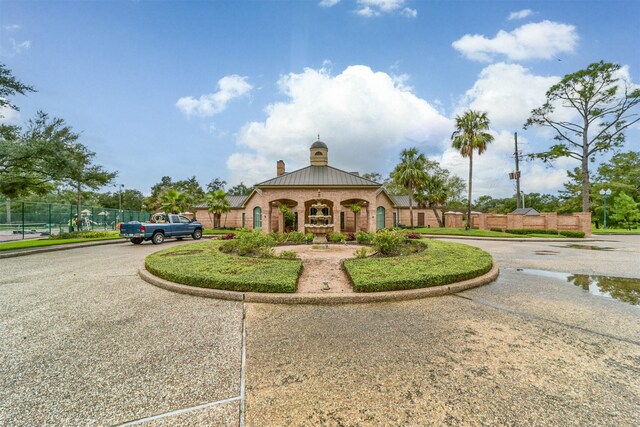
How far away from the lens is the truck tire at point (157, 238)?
16469 mm

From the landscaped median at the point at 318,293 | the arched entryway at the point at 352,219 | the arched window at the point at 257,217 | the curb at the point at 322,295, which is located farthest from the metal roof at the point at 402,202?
the curb at the point at 322,295

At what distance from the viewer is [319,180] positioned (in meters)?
22.0

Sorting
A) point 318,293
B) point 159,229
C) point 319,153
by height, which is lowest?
point 318,293

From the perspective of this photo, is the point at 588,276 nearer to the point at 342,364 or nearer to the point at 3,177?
the point at 342,364

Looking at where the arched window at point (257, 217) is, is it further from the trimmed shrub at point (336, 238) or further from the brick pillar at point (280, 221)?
the trimmed shrub at point (336, 238)

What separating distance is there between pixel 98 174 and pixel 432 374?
20.8m

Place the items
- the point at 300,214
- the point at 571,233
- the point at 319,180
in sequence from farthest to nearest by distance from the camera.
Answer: the point at 571,233 < the point at 319,180 < the point at 300,214

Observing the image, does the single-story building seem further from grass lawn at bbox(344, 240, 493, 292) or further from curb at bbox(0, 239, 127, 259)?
curb at bbox(0, 239, 127, 259)

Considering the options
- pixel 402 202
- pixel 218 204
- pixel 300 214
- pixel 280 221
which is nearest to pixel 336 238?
A: pixel 300 214

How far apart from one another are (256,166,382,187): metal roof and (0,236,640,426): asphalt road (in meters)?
16.2

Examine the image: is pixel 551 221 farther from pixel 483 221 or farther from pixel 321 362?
pixel 321 362

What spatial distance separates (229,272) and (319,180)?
15837mm

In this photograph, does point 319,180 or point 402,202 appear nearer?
point 319,180

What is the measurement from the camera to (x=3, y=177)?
1315 centimetres
